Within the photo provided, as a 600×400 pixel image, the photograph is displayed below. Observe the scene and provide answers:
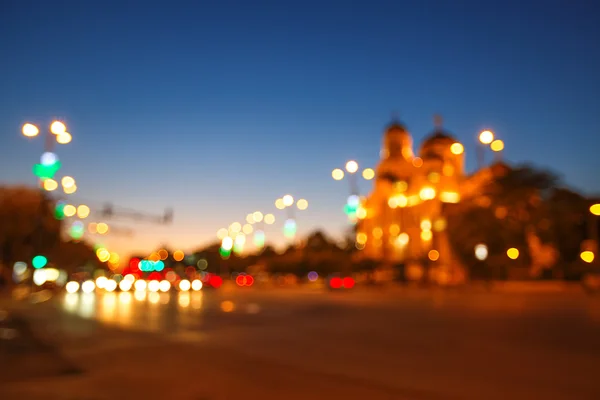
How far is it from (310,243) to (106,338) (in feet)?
307

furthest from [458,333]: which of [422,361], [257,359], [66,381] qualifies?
[66,381]

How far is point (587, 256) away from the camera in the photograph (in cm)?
6206

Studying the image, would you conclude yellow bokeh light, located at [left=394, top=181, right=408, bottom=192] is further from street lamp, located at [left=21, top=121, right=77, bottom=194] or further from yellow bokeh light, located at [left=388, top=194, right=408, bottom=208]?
street lamp, located at [left=21, top=121, right=77, bottom=194]

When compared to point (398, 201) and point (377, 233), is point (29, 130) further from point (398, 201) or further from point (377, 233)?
point (377, 233)

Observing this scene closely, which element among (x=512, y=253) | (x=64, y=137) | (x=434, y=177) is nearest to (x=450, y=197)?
(x=434, y=177)

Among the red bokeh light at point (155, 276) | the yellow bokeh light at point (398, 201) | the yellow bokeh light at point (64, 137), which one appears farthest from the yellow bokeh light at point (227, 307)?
the yellow bokeh light at point (398, 201)

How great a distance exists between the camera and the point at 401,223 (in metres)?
82.8

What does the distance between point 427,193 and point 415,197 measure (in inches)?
140

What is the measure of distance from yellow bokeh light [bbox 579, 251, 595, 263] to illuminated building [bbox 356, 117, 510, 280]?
11340 millimetres

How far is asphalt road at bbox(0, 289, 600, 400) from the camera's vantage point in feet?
29.8

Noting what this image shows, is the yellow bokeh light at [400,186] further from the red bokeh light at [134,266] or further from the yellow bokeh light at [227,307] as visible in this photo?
the yellow bokeh light at [227,307]

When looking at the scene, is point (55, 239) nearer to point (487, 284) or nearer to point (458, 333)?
point (487, 284)

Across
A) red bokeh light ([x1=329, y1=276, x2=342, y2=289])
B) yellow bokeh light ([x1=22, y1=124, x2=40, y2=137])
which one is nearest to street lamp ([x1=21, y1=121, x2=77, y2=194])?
yellow bokeh light ([x1=22, y1=124, x2=40, y2=137])

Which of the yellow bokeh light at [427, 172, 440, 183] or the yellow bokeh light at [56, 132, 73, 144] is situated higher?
the yellow bokeh light at [427, 172, 440, 183]
